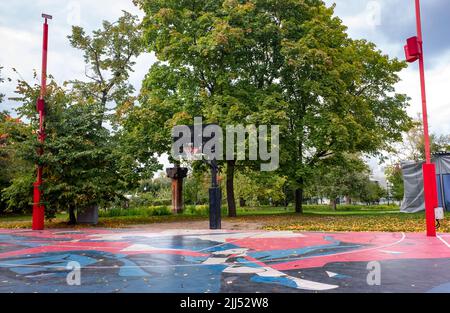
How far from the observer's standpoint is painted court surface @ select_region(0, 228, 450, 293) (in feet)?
18.0

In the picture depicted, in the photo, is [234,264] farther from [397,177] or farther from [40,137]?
[397,177]

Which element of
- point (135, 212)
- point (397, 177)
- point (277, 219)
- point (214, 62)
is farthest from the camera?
point (397, 177)

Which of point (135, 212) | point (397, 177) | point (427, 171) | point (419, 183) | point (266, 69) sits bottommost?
point (135, 212)

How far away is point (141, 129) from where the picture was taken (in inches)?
811

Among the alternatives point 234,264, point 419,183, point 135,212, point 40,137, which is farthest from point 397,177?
point 234,264

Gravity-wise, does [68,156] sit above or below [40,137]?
below

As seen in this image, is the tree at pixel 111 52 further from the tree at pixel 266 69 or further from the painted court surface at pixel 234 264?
the painted court surface at pixel 234 264

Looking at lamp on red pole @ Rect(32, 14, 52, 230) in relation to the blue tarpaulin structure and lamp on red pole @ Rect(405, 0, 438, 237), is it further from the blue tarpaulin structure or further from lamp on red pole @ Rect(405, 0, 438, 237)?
the blue tarpaulin structure

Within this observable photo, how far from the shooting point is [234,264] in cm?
721

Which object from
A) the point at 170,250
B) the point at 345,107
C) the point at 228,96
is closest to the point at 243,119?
the point at 228,96

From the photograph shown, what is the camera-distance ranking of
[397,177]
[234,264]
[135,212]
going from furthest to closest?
1. [397,177]
2. [135,212]
3. [234,264]

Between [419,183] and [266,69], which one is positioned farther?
[419,183]

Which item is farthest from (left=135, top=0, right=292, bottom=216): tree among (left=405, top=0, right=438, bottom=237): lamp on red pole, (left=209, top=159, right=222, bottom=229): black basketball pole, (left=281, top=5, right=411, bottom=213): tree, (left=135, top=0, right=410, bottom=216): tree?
(left=405, top=0, right=438, bottom=237): lamp on red pole
